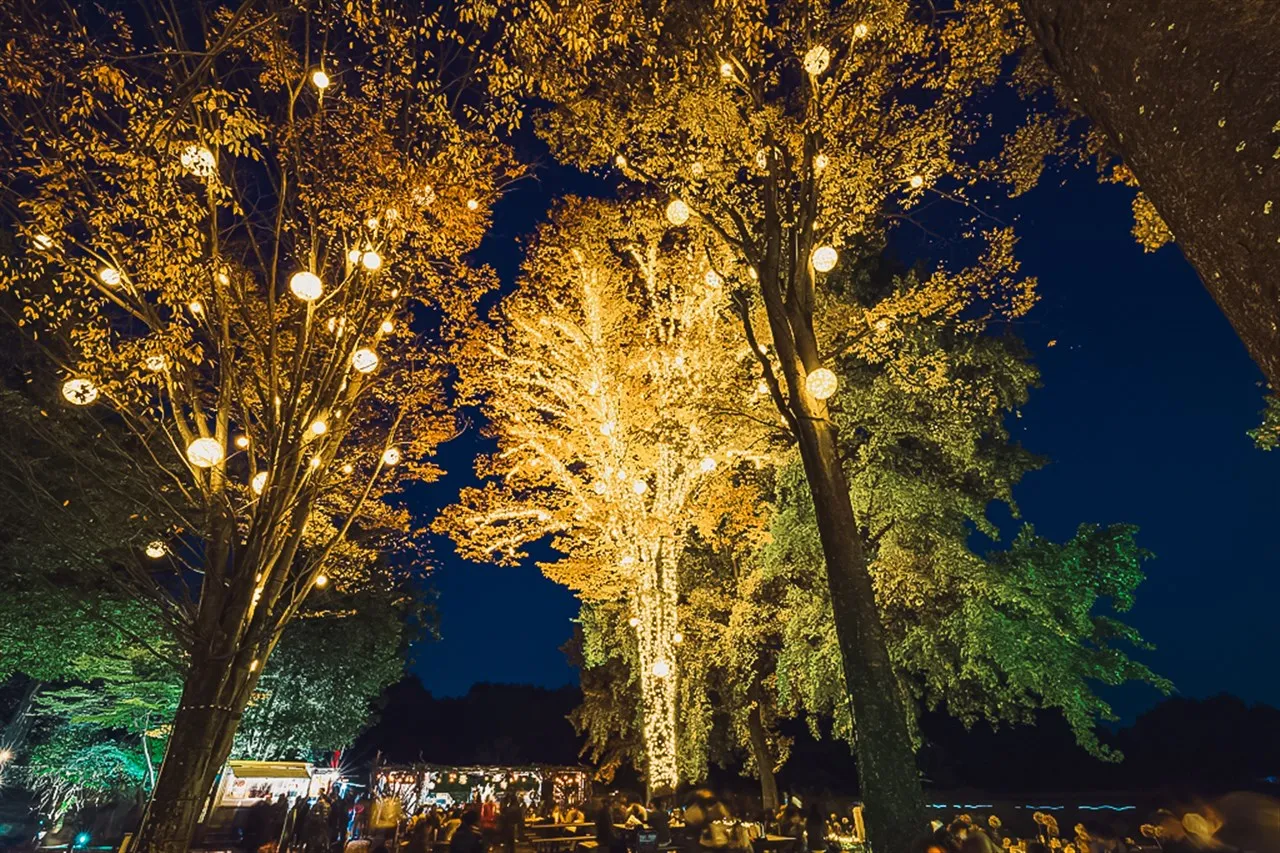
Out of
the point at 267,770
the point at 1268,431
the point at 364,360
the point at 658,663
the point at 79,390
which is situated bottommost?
the point at 267,770

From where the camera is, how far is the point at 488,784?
23.3 meters

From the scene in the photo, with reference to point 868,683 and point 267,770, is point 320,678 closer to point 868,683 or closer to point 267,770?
point 267,770

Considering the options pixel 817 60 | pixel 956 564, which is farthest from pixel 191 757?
pixel 956 564

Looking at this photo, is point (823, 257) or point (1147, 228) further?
point (1147, 228)

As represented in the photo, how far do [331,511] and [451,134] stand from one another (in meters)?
8.78

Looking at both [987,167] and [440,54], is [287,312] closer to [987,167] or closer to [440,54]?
[440,54]

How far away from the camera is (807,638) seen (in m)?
14.8

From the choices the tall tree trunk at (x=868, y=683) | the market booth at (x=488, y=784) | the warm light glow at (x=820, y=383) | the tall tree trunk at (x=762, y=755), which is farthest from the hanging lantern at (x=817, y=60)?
the market booth at (x=488, y=784)

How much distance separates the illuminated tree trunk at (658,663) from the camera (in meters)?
12.5

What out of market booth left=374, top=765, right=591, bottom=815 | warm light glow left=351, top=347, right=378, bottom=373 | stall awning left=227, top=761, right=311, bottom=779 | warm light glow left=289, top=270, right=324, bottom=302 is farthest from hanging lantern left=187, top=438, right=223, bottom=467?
market booth left=374, top=765, right=591, bottom=815

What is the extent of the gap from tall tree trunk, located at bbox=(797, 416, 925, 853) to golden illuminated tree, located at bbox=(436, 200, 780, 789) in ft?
19.4

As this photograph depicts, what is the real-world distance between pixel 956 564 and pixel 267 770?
18796 millimetres

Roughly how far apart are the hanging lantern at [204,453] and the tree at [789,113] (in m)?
5.91

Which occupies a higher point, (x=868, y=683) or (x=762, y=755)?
(x=762, y=755)
